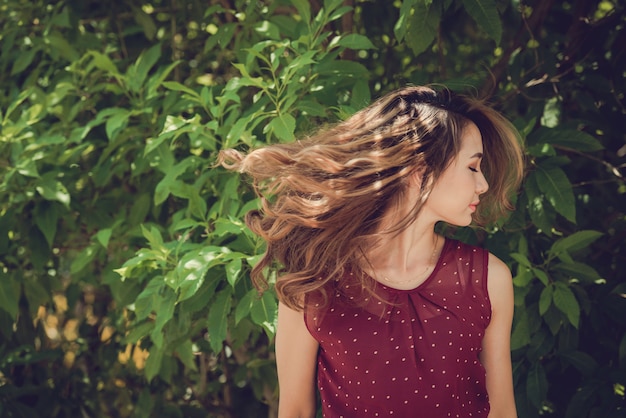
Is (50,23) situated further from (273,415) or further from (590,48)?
(590,48)

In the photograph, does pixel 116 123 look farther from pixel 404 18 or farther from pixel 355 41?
pixel 404 18

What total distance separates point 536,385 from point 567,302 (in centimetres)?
30

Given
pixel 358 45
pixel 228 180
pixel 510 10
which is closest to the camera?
pixel 358 45

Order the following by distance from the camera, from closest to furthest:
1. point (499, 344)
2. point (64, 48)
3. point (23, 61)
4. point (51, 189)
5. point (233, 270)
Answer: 1. point (499, 344)
2. point (233, 270)
3. point (51, 189)
4. point (64, 48)
5. point (23, 61)

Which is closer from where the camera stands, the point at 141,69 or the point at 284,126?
the point at 284,126

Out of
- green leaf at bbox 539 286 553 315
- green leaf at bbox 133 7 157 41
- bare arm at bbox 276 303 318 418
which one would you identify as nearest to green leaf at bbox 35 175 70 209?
green leaf at bbox 133 7 157 41

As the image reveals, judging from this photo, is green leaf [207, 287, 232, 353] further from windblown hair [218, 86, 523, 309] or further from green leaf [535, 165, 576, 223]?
green leaf [535, 165, 576, 223]

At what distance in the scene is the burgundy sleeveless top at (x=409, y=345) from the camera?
1.94m

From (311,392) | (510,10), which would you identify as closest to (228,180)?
(311,392)

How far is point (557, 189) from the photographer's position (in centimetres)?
243

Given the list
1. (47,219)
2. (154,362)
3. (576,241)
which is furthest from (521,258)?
(47,219)

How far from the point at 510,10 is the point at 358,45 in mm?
1249

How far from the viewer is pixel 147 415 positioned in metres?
3.17

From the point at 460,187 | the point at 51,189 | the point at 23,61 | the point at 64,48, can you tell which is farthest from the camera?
the point at 23,61
